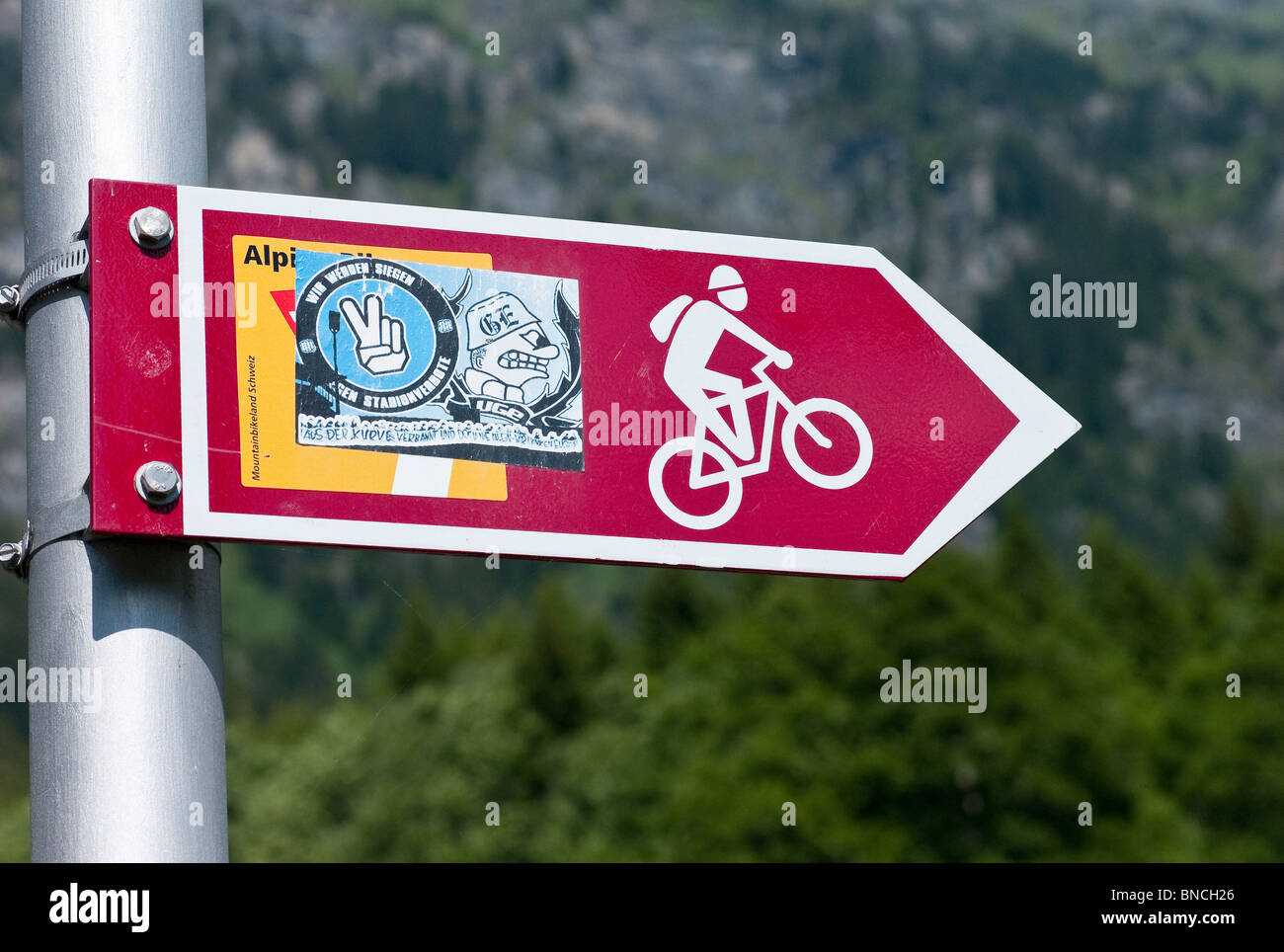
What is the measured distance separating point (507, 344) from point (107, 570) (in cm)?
69

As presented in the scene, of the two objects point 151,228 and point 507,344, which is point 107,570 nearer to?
point 151,228

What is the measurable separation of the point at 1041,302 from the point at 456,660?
73.1m

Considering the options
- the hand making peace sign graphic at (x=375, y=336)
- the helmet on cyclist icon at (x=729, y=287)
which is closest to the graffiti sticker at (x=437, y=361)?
the hand making peace sign graphic at (x=375, y=336)

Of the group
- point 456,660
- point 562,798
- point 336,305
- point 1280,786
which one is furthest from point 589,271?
point 456,660

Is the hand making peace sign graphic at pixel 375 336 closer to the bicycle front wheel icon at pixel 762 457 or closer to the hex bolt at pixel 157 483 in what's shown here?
the hex bolt at pixel 157 483

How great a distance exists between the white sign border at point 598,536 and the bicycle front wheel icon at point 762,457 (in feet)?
0.19

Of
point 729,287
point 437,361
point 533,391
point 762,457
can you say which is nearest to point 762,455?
point 762,457

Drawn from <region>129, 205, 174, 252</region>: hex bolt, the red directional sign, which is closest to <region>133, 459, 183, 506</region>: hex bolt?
the red directional sign

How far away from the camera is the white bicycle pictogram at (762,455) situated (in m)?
3.03

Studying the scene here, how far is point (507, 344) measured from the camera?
2920mm

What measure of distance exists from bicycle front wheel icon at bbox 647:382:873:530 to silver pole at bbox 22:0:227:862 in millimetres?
723

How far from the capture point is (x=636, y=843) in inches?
2074

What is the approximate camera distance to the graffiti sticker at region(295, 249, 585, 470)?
2.79 meters
